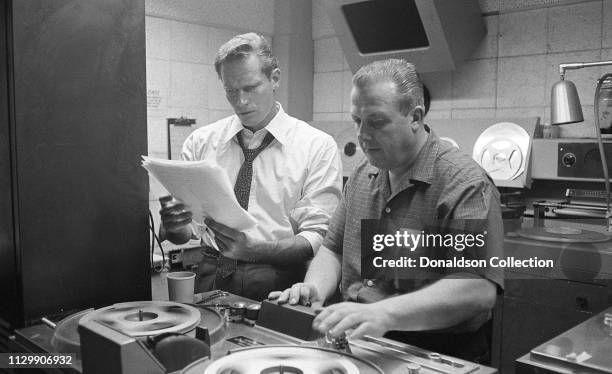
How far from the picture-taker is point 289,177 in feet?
6.50

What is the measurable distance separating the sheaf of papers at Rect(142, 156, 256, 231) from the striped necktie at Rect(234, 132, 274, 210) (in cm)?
39

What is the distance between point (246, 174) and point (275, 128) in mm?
203

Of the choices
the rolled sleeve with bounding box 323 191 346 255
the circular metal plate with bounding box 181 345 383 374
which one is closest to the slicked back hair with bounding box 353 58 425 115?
the rolled sleeve with bounding box 323 191 346 255

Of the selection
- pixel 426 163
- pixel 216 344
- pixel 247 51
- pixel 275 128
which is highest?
pixel 247 51

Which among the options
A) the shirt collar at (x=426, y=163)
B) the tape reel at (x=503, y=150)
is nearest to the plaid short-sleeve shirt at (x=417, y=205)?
the shirt collar at (x=426, y=163)

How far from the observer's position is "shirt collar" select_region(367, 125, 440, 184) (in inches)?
58.9

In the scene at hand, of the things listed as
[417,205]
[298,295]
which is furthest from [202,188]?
[417,205]

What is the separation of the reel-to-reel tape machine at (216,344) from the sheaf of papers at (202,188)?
Answer: 0.92 feet

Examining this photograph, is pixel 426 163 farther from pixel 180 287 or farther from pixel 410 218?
pixel 180 287

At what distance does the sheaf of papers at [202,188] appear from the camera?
138 cm

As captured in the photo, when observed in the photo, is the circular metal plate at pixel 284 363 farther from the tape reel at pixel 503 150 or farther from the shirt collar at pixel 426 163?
the tape reel at pixel 503 150

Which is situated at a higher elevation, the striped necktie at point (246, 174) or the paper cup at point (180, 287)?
the striped necktie at point (246, 174)

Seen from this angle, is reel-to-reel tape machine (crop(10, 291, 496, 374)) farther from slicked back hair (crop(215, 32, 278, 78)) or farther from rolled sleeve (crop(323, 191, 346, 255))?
slicked back hair (crop(215, 32, 278, 78))

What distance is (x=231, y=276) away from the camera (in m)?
1.88
